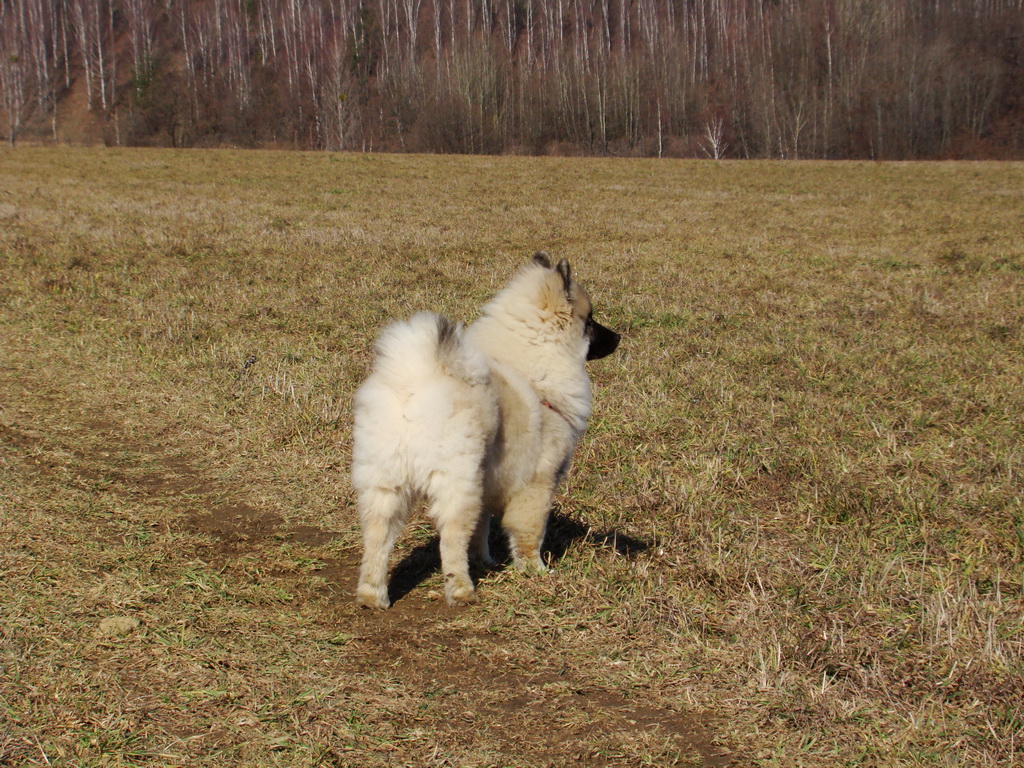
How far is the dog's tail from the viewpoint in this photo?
3.46 m

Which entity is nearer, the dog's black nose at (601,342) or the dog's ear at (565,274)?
the dog's ear at (565,274)

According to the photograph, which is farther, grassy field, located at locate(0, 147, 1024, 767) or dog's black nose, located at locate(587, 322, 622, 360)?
dog's black nose, located at locate(587, 322, 622, 360)

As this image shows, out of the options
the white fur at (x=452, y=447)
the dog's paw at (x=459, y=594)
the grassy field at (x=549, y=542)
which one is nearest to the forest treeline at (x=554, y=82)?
the grassy field at (x=549, y=542)

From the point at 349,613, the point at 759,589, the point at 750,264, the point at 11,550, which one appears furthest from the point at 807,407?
the point at 750,264

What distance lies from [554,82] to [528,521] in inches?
2463

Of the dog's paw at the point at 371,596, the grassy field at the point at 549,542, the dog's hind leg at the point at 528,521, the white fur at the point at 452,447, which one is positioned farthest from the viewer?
the dog's hind leg at the point at 528,521

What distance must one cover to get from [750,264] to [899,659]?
11379 millimetres

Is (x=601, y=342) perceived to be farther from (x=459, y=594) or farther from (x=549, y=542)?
(x=459, y=594)

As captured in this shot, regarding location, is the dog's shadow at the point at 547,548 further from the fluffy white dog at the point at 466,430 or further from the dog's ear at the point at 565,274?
the dog's ear at the point at 565,274

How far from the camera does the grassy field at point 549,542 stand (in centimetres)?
286

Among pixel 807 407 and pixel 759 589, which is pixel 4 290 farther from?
pixel 759 589

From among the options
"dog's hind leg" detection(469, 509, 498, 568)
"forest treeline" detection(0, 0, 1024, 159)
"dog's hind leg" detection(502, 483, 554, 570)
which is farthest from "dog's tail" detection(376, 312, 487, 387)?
"forest treeline" detection(0, 0, 1024, 159)

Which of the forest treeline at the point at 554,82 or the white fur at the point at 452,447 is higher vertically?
the forest treeline at the point at 554,82

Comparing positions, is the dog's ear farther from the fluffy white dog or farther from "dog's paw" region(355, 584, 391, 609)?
"dog's paw" region(355, 584, 391, 609)
